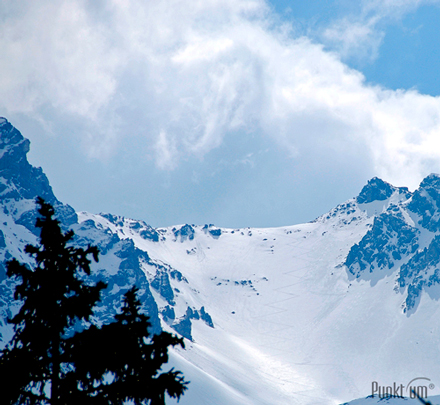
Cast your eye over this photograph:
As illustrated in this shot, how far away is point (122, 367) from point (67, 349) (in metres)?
1.35

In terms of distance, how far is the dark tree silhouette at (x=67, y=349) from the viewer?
13.3 metres

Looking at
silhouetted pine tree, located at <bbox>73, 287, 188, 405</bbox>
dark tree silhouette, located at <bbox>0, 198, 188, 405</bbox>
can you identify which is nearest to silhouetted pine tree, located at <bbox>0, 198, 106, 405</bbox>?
dark tree silhouette, located at <bbox>0, 198, 188, 405</bbox>

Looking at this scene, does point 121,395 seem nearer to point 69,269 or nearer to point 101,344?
point 101,344

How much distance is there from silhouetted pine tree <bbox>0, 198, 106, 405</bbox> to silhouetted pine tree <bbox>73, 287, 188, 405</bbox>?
48 centimetres

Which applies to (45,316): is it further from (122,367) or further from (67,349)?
(122,367)

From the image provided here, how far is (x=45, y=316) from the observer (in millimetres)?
14023

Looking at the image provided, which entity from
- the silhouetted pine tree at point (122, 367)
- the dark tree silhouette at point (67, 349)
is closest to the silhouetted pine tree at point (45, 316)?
the dark tree silhouette at point (67, 349)

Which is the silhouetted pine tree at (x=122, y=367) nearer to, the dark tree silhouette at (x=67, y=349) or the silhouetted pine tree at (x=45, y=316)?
the dark tree silhouette at (x=67, y=349)

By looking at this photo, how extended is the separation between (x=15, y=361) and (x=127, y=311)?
3.39 metres

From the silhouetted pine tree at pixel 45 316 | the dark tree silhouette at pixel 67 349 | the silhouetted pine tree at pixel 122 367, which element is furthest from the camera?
the silhouetted pine tree at pixel 122 367

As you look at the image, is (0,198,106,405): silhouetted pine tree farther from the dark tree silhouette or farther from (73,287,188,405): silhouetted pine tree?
(73,287,188,405): silhouetted pine tree

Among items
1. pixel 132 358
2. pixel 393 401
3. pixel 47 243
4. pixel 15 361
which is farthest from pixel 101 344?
pixel 393 401

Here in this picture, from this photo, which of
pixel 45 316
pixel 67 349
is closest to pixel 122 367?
pixel 67 349

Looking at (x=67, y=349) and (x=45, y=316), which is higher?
(x=45, y=316)
